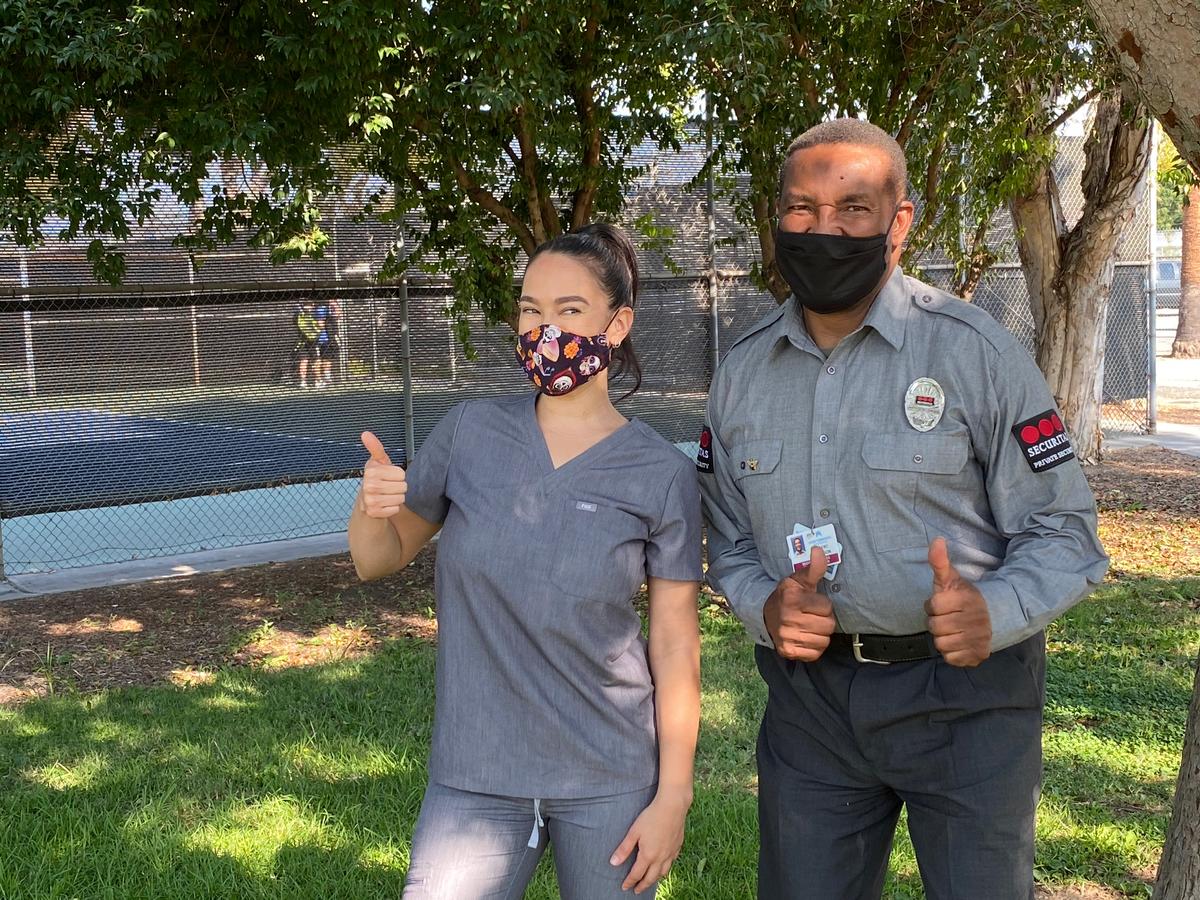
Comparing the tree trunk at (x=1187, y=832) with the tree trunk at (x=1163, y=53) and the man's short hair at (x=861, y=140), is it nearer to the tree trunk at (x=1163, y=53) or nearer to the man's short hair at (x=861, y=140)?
the tree trunk at (x=1163, y=53)

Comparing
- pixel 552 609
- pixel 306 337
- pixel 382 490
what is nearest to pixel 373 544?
pixel 382 490

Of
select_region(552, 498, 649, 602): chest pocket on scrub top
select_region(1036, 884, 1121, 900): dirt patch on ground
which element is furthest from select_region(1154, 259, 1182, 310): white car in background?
select_region(552, 498, 649, 602): chest pocket on scrub top

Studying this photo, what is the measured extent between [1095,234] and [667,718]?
9.30 m

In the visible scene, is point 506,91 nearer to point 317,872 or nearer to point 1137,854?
point 317,872

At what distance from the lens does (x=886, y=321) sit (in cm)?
243

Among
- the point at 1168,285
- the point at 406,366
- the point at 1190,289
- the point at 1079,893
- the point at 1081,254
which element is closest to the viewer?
the point at 1079,893

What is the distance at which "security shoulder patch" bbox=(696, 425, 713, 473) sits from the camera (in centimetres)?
265

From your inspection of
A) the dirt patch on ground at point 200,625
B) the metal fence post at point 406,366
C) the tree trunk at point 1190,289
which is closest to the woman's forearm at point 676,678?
the dirt patch on ground at point 200,625

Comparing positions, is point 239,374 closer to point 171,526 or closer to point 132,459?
point 132,459

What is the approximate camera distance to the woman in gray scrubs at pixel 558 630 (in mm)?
2283

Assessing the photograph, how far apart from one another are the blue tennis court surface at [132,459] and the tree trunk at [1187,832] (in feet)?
23.7

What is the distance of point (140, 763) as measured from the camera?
4.95 meters

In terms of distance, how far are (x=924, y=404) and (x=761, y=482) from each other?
35 cm

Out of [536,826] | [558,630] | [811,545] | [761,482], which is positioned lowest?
[536,826]
